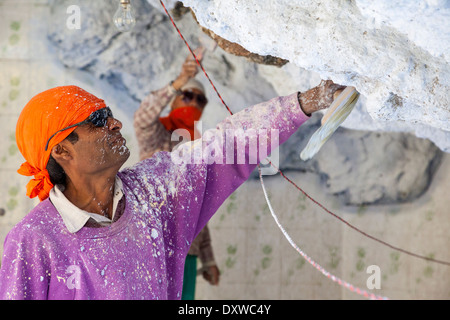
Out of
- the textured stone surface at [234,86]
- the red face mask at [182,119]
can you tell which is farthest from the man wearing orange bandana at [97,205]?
the textured stone surface at [234,86]

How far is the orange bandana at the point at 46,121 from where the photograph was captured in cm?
134

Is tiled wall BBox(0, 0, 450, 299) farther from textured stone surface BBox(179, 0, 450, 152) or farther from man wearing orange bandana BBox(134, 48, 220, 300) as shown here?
textured stone surface BBox(179, 0, 450, 152)

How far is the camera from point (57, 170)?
1.41 metres

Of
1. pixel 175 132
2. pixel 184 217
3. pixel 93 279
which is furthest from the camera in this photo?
pixel 175 132

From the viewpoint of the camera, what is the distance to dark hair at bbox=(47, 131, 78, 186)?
1.37 metres

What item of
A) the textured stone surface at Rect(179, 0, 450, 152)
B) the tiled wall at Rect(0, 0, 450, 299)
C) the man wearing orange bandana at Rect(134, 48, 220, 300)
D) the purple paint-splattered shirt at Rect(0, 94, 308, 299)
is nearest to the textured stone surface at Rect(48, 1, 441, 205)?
the tiled wall at Rect(0, 0, 450, 299)

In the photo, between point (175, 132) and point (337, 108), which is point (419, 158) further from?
point (337, 108)

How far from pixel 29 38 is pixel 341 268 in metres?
1.98

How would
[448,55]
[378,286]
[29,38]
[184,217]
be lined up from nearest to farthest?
1. [448,55]
2. [184,217]
3. [29,38]
4. [378,286]

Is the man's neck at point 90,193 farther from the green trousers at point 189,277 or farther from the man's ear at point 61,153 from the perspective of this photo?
the green trousers at point 189,277

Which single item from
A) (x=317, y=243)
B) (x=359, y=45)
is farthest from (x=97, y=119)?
(x=317, y=243)

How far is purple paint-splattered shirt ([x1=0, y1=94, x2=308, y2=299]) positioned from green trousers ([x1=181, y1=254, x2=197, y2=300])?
865mm

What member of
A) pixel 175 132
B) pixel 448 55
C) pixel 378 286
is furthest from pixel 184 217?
pixel 378 286
